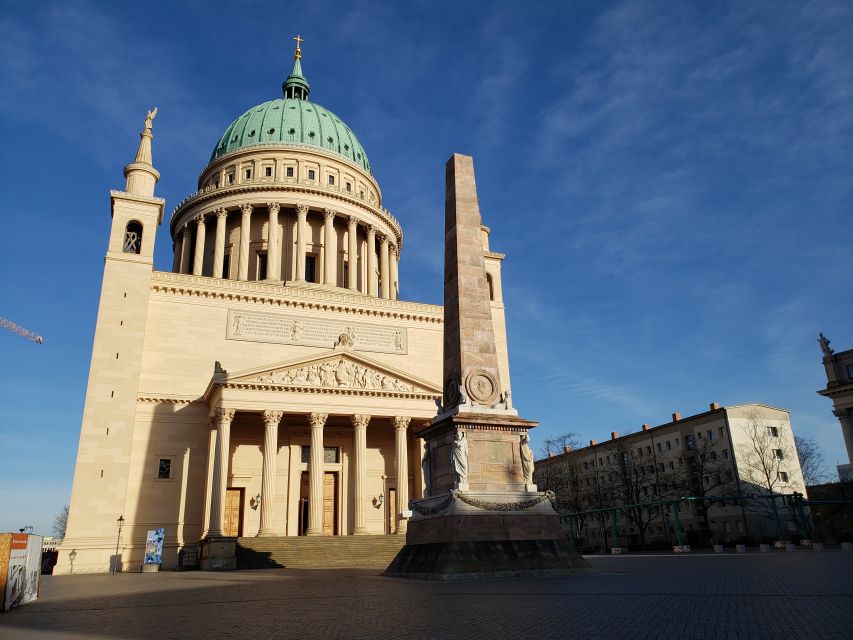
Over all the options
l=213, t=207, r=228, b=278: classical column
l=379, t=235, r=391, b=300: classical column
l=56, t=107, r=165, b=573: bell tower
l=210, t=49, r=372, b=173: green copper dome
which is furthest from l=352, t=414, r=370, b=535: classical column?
l=210, t=49, r=372, b=173: green copper dome

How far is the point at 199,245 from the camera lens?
58500mm

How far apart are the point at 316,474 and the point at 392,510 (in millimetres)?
7617

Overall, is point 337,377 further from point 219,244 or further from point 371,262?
point 371,262

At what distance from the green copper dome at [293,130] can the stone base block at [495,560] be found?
54.5 metres

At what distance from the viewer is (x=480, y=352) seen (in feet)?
60.6

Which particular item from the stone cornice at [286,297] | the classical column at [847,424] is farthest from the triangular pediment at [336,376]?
the classical column at [847,424]

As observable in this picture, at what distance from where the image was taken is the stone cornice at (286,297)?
4494 cm

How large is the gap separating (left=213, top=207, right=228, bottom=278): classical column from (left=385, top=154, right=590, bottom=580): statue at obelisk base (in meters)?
40.5

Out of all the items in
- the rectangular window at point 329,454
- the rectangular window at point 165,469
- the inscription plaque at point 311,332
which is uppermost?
the inscription plaque at point 311,332

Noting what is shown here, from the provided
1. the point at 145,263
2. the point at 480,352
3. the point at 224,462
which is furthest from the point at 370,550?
the point at 145,263

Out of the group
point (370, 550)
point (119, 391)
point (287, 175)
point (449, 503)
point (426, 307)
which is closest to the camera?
point (449, 503)

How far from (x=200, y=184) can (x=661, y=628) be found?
6814 cm

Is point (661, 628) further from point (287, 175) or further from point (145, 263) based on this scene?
point (287, 175)

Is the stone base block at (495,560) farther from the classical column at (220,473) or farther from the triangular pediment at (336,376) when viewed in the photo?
the triangular pediment at (336,376)
